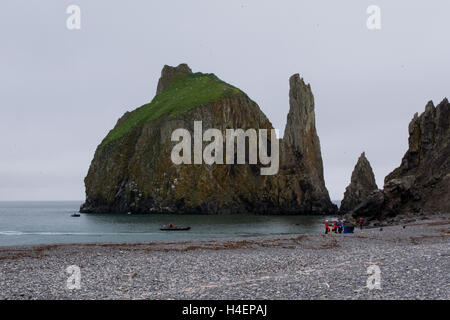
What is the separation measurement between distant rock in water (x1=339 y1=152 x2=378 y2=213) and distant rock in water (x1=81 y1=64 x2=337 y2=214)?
32.7 ft

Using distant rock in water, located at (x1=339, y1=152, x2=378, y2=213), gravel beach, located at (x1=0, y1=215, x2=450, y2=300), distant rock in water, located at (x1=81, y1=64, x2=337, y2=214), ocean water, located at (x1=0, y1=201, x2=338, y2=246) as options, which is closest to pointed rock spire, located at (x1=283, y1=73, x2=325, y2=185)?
distant rock in water, located at (x1=81, y1=64, x2=337, y2=214)

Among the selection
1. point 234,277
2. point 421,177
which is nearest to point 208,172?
point 421,177

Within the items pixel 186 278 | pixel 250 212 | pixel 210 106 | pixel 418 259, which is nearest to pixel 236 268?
pixel 186 278

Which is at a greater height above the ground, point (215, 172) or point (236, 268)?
point (215, 172)

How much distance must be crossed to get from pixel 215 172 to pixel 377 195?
83678mm

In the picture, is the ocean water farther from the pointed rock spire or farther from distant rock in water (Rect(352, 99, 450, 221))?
the pointed rock spire

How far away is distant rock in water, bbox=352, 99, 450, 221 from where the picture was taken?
88.7 metres

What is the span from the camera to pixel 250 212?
16100cm

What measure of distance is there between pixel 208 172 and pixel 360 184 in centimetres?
5715

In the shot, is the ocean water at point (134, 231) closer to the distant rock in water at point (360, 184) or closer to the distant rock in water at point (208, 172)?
the distant rock in water at point (360, 184)

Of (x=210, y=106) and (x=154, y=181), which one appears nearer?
(x=154, y=181)
